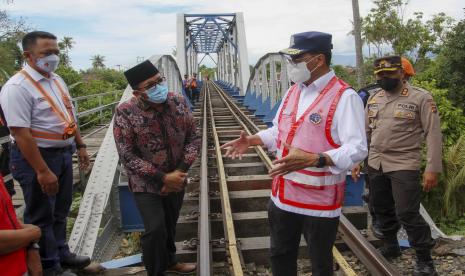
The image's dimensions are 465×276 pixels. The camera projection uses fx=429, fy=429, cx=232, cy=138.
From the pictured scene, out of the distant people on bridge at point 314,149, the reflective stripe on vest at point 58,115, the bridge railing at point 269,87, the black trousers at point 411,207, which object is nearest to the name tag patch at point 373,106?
the black trousers at point 411,207

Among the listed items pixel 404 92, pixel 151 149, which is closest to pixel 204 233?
pixel 151 149

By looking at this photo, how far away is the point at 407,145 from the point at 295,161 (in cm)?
175

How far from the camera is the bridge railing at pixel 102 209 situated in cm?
404

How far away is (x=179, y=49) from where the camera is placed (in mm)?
25688

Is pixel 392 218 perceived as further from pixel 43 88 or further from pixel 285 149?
pixel 43 88

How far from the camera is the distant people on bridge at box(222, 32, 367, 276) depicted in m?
2.23

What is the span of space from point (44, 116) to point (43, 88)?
221 mm

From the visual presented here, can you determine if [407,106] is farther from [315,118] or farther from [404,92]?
[315,118]

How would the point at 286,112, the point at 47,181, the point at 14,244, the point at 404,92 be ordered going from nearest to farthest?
the point at 14,244, the point at 286,112, the point at 47,181, the point at 404,92

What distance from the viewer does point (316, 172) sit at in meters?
2.35

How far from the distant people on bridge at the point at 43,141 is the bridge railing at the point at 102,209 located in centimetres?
50

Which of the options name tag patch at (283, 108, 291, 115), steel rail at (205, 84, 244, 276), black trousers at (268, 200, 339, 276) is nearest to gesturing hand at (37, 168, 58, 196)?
steel rail at (205, 84, 244, 276)

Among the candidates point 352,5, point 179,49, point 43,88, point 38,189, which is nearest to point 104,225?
point 38,189

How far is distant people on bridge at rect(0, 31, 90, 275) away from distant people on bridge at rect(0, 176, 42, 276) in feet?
3.67
